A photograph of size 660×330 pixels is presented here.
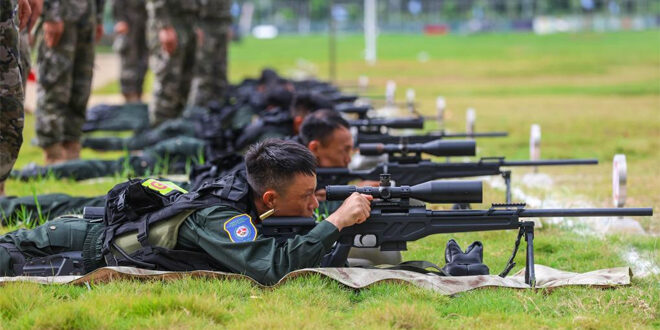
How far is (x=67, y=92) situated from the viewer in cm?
914

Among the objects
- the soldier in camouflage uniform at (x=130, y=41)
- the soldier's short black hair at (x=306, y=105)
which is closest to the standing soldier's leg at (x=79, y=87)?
the soldier's short black hair at (x=306, y=105)

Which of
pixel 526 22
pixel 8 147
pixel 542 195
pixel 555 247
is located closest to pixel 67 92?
pixel 8 147


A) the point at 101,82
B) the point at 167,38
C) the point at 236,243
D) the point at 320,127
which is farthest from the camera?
the point at 101,82

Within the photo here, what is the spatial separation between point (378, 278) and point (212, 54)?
11.2m

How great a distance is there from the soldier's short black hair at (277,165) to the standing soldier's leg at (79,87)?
→ 16.3ft

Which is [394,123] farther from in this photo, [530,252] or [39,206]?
[530,252]

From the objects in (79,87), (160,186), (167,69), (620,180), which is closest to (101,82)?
(167,69)

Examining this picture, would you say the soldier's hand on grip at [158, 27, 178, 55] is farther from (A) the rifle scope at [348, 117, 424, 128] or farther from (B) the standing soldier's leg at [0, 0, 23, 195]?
(B) the standing soldier's leg at [0, 0, 23, 195]

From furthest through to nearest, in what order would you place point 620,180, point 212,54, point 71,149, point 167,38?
point 212,54, point 167,38, point 71,149, point 620,180

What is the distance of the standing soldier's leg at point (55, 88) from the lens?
8906mm

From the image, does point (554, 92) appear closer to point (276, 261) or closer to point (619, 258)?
point (619, 258)

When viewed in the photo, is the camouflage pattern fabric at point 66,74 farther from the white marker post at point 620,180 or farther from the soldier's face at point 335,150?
the white marker post at point 620,180

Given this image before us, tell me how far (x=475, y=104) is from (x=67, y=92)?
12769 millimetres

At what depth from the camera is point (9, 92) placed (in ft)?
17.6
